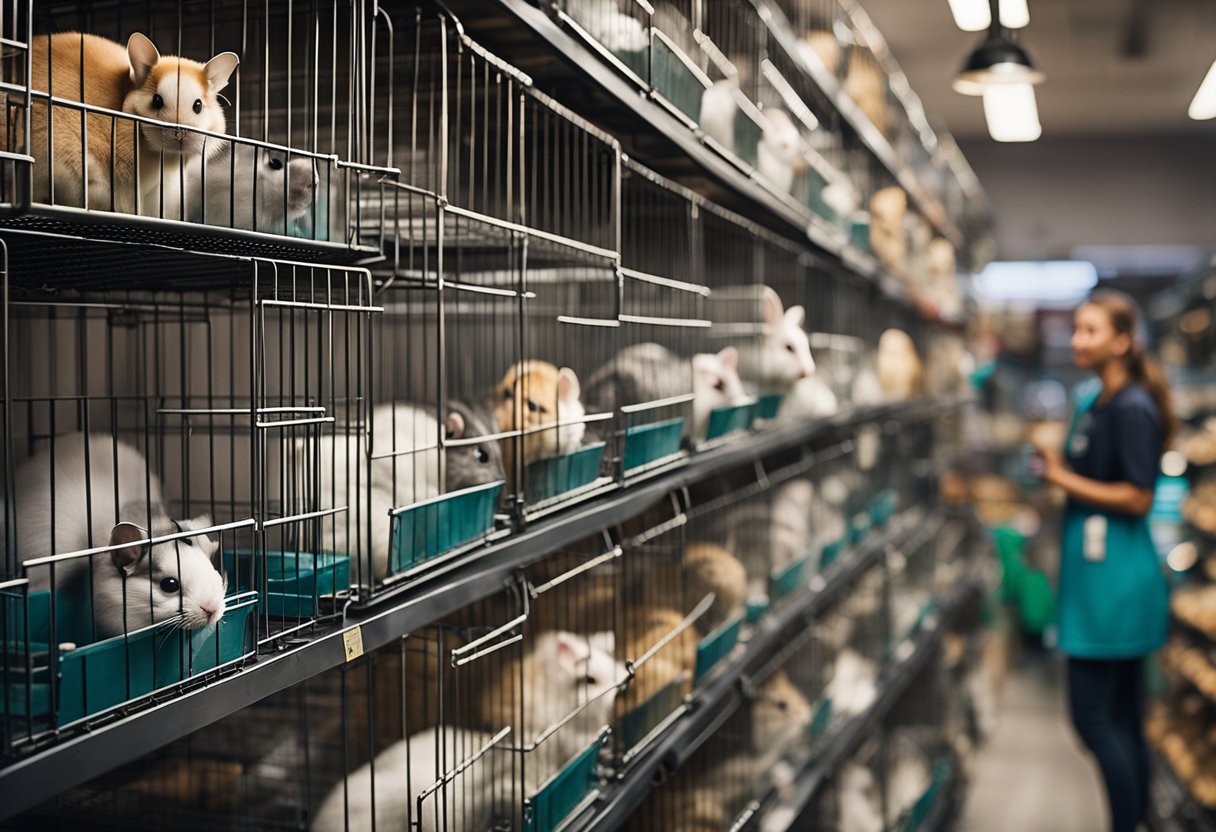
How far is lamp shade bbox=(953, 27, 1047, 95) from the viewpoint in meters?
4.07

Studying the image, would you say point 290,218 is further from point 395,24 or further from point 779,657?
point 779,657

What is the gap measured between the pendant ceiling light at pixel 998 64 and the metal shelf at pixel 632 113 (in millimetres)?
930

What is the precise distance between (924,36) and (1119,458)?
133 inches

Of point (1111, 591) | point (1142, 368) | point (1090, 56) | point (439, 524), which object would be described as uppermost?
point (1090, 56)

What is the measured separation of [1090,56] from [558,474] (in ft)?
20.7

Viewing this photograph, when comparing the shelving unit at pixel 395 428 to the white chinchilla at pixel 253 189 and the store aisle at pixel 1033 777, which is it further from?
the store aisle at pixel 1033 777

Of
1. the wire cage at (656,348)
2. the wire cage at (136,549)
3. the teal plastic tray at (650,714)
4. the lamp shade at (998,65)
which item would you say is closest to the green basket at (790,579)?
the wire cage at (656,348)

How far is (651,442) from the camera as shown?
2434 mm

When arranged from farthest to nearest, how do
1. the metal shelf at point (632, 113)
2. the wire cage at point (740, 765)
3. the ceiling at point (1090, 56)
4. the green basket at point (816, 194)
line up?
1. the ceiling at point (1090, 56)
2. the green basket at point (816, 194)
3. the wire cage at point (740, 765)
4. the metal shelf at point (632, 113)

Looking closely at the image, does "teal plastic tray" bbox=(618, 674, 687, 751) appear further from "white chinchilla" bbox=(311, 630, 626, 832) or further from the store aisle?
the store aisle

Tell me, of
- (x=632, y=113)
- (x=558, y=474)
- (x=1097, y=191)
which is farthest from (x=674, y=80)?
(x=1097, y=191)

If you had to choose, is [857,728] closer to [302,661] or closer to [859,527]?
[859,527]

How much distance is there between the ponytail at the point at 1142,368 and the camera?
427 cm

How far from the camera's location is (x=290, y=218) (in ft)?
4.60
